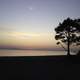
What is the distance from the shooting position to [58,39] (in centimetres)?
2498

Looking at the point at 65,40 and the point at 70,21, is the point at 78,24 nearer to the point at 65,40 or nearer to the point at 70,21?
the point at 70,21

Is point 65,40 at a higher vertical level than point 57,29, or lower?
lower
